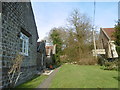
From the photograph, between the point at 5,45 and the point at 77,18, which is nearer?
the point at 5,45

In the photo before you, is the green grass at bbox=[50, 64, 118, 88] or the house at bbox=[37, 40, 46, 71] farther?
the house at bbox=[37, 40, 46, 71]

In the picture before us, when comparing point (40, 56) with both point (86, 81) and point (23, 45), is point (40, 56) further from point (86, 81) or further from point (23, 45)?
point (86, 81)

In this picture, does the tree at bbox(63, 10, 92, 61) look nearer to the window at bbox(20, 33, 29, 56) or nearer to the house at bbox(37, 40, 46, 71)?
the house at bbox(37, 40, 46, 71)

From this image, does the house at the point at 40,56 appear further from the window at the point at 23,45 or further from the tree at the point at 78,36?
the tree at the point at 78,36

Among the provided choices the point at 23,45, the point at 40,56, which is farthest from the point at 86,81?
the point at 40,56

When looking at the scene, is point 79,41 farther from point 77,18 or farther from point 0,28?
point 0,28

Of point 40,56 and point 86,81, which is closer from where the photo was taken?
point 86,81

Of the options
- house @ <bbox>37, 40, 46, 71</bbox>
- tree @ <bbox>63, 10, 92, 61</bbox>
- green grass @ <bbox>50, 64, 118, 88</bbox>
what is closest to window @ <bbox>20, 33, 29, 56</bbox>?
green grass @ <bbox>50, 64, 118, 88</bbox>

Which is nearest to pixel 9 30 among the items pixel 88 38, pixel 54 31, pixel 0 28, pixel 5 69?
pixel 0 28

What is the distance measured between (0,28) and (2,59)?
1.51m

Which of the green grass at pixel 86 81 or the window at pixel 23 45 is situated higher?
the window at pixel 23 45

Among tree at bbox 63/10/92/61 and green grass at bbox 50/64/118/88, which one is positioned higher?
tree at bbox 63/10/92/61

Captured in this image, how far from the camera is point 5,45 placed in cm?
589

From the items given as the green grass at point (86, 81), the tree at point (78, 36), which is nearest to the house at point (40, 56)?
the green grass at point (86, 81)
